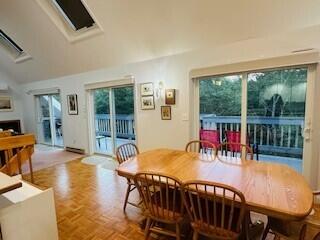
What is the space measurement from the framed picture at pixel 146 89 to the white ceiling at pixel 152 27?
0.52 meters

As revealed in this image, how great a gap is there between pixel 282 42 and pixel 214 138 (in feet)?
5.71

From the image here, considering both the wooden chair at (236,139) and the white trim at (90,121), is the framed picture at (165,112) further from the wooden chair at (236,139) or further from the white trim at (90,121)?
the white trim at (90,121)

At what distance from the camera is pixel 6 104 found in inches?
271

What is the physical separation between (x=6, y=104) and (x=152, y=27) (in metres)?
6.42

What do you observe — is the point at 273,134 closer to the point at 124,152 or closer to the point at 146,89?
the point at 124,152

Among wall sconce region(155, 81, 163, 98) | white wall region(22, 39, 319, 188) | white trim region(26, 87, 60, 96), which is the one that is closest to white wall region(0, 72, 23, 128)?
white trim region(26, 87, 60, 96)

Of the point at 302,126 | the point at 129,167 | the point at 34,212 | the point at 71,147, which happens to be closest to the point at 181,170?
the point at 129,167

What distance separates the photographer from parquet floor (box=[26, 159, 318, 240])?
6.99ft

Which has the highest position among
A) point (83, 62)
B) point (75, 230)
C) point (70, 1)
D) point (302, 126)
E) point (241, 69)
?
point (70, 1)

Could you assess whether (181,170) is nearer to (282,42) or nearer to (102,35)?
(282,42)

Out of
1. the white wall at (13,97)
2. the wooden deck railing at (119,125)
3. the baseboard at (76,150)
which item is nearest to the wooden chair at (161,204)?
the wooden deck railing at (119,125)

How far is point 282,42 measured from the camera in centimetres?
262

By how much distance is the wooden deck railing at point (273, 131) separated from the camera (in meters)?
2.82

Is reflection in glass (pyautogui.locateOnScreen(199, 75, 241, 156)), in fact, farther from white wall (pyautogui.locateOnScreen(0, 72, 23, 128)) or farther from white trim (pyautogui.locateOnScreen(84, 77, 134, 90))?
white wall (pyautogui.locateOnScreen(0, 72, 23, 128))
